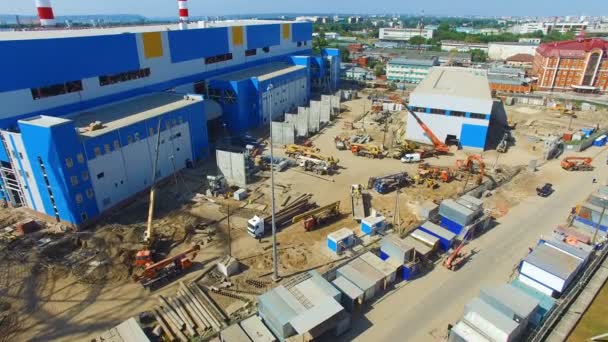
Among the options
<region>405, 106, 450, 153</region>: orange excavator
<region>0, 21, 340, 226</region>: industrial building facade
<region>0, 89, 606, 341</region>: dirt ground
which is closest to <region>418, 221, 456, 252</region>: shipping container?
<region>0, 89, 606, 341</region>: dirt ground

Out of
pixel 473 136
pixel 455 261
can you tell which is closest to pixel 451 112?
pixel 473 136

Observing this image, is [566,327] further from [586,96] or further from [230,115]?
[586,96]

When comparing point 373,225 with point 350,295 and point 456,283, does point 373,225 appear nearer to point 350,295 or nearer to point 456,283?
point 456,283

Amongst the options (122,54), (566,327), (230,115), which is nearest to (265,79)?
(230,115)

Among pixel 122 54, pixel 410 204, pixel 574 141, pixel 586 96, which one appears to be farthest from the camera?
pixel 586 96

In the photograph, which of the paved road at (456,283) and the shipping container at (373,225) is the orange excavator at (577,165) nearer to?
the paved road at (456,283)

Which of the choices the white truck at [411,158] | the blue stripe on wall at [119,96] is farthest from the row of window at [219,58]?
the white truck at [411,158]
